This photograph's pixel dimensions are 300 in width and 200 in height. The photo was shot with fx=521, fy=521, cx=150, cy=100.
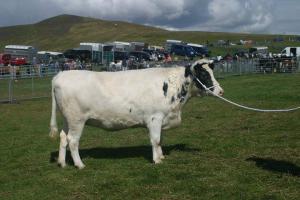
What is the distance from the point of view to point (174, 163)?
10.0 m

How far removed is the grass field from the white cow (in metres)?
0.69

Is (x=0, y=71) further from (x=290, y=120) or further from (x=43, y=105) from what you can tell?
(x=290, y=120)

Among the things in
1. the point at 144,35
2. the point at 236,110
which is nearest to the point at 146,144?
the point at 236,110

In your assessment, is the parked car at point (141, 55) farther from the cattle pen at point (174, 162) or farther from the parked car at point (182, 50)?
the cattle pen at point (174, 162)

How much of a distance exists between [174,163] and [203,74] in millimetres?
1918

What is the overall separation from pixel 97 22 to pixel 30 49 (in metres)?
90.7

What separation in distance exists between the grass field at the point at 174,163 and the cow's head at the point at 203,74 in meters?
1.40

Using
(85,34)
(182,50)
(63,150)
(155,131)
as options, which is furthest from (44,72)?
(85,34)

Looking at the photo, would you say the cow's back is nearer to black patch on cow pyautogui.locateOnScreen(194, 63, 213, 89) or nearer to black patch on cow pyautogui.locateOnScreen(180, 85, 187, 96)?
black patch on cow pyautogui.locateOnScreen(180, 85, 187, 96)

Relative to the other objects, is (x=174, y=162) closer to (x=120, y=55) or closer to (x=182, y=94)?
(x=182, y=94)

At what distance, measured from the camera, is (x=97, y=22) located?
527 feet

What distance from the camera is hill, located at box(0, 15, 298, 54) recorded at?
127188mm

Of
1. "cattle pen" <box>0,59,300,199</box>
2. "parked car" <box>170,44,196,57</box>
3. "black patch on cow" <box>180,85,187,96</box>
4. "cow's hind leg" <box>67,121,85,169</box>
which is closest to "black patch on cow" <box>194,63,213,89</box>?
"black patch on cow" <box>180,85,187,96</box>

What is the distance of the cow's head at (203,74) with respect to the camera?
34.7ft
